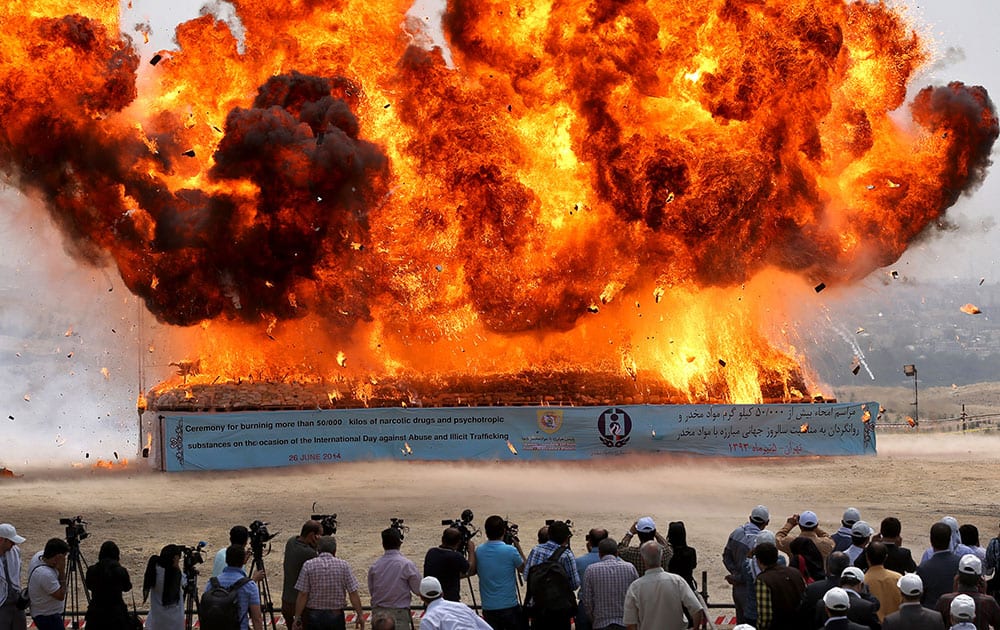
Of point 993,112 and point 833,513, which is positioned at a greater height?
point 993,112

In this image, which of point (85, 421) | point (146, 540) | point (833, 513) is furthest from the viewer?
point (85, 421)

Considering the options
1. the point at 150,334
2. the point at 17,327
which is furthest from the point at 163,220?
the point at 17,327

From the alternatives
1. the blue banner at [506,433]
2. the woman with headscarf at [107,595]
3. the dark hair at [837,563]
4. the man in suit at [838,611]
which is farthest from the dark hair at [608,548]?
the blue banner at [506,433]

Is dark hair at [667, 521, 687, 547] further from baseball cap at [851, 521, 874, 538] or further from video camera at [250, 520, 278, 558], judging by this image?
video camera at [250, 520, 278, 558]

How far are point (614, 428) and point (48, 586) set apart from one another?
2309 centimetres

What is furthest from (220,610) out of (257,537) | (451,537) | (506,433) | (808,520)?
(506,433)

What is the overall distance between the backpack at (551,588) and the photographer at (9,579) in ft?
16.4

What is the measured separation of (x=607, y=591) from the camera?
1227cm

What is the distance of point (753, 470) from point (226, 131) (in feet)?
58.6

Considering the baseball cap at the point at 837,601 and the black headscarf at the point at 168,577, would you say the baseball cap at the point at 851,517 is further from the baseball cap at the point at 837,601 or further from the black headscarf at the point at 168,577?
the black headscarf at the point at 168,577

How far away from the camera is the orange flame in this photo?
39875 mm

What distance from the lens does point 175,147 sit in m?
41.3

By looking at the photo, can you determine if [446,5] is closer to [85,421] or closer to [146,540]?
[146,540]

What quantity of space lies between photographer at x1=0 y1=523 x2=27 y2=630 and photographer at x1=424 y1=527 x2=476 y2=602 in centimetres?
404
